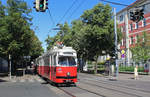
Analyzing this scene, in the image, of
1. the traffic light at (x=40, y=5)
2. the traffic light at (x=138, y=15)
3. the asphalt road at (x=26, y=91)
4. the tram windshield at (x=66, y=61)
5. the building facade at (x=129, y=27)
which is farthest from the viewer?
the building facade at (x=129, y=27)

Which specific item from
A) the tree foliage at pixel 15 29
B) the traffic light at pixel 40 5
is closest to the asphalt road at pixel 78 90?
the traffic light at pixel 40 5

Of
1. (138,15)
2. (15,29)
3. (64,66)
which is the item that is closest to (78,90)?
(64,66)

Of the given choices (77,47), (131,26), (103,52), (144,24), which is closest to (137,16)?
(103,52)

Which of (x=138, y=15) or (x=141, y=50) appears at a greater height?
(x=138, y=15)

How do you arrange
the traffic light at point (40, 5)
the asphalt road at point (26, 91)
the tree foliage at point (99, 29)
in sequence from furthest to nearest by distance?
the tree foliage at point (99, 29)
the traffic light at point (40, 5)
the asphalt road at point (26, 91)

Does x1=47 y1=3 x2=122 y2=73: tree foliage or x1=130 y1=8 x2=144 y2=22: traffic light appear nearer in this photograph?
x1=130 y1=8 x2=144 y2=22: traffic light

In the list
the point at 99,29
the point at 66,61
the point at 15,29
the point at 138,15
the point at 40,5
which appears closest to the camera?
the point at 40,5

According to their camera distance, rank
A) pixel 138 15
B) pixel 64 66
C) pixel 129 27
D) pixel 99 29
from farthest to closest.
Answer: pixel 129 27 < pixel 99 29 < pixel 64 66 < pixel 138 15

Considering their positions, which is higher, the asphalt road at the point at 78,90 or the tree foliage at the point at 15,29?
the tree foliage at the point at 15,29

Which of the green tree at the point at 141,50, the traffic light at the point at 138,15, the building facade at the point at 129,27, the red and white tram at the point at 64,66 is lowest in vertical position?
the red and white tram at the point at 64,66

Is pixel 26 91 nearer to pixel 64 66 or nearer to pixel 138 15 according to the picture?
pixel 64 66

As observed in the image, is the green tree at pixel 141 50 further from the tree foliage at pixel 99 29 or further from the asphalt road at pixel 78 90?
the asphalt road at pixel 78 90

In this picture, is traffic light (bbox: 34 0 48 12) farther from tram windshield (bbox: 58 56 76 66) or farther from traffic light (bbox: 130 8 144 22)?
traffic light (bbox: 130 8 144 22)

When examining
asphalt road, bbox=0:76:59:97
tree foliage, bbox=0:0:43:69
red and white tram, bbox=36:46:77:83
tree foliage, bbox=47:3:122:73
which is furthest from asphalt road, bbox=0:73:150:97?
tree foliage, bbox=47:3:122:73
